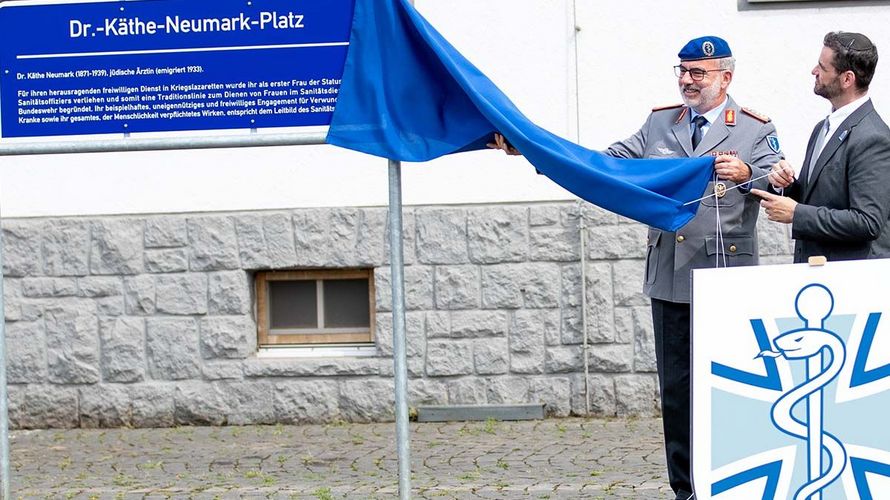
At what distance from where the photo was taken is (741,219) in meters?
5.36

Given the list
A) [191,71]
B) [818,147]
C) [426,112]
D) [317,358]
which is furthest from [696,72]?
[317,358]

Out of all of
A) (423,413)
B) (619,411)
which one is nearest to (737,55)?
(619,411)

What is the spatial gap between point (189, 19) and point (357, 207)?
121 inches

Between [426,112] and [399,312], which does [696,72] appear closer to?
[426,112]

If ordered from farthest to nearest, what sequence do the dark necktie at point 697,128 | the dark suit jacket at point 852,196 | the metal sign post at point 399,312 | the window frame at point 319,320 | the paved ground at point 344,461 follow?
the window frame at point 319,320, the paved ground at point 344,461, the dark necktie at point 697,128, the metal sign post at point 399,312, the dark suit jacket at point 852,196

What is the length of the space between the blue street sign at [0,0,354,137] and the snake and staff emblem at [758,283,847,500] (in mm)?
1942

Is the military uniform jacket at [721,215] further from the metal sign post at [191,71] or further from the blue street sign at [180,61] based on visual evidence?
the blue street sign at [180,61]

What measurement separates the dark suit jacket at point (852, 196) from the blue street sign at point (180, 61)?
1.85 meters

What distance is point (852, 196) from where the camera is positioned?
16.0 feet

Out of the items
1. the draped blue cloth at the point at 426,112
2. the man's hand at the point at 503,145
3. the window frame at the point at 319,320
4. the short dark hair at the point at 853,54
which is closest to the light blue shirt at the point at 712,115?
the draped blue cloth at the point at 426,112

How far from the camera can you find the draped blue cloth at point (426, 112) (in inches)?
201

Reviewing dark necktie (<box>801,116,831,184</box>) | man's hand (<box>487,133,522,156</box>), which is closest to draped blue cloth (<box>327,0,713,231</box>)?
man's hand (<box>487,133,522,156</box>)

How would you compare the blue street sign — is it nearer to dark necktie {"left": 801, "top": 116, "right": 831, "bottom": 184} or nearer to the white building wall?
dark necktie {"left": 801, "top": 116, "right": 831, "bottom": 184}

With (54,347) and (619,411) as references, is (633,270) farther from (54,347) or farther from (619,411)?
(54,347)
